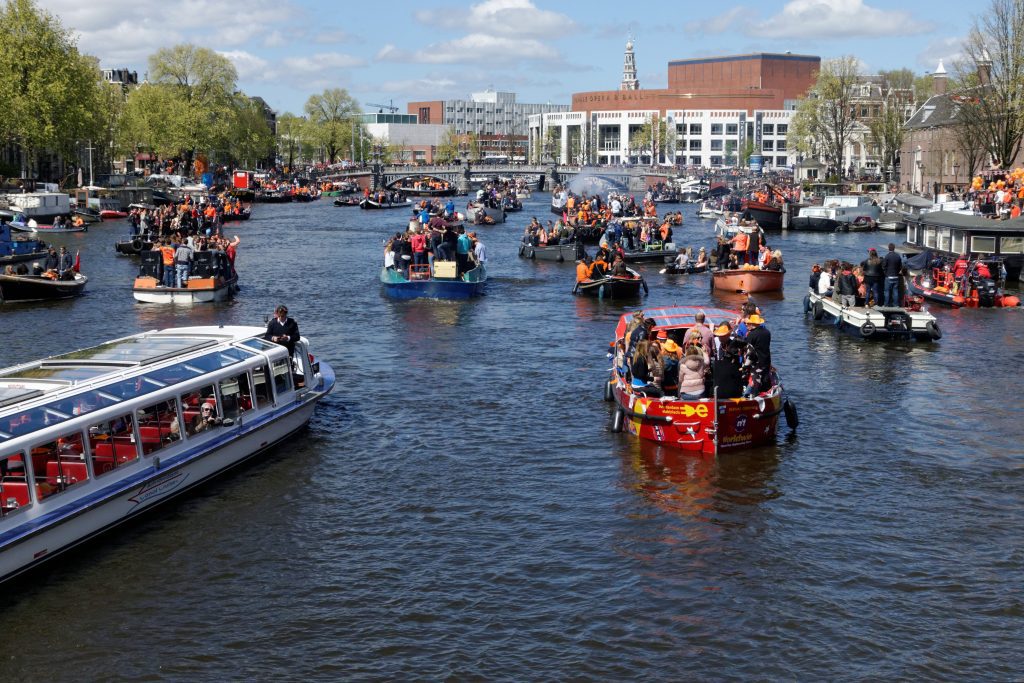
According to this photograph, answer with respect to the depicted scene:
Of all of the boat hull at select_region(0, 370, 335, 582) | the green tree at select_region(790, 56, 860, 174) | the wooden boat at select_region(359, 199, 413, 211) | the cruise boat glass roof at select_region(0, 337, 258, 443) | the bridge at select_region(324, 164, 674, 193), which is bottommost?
the boat hull at select_region(0, 370, 335, 582)

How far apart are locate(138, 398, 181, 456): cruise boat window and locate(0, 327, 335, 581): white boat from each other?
0.8 inches

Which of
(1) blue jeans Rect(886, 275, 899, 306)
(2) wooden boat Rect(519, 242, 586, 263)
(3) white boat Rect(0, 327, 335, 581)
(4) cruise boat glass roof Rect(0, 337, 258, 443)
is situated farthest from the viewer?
(2) wooden boat Rect(519, 242, 586, 263)

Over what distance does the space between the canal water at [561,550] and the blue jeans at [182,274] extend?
14884 millimetres

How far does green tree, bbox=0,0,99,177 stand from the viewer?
9006cm

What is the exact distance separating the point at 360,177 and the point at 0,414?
536ft

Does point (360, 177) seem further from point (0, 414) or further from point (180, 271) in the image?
point (0, 414)

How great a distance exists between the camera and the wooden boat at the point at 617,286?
144 ft

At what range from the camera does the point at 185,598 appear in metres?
16.2

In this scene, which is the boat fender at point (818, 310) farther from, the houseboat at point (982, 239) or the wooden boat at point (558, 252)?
the wooden boat at point (558, 252)

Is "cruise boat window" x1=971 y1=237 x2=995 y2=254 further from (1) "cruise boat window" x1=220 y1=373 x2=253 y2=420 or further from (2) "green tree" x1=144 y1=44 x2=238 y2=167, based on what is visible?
(2) "green tree" x1=144 y1=44 x2=238 y2=167

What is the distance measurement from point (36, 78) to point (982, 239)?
73847 mm

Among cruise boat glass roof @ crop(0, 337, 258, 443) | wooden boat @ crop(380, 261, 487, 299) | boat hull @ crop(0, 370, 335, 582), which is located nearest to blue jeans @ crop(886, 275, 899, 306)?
wooden boat @ crop(380, 261, 487, 299)

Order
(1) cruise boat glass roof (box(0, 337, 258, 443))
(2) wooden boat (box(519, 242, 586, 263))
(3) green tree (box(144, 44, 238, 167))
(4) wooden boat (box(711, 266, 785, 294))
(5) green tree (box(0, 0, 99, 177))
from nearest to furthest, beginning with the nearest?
(1) cruise boat glass roof (box(0, 337, 258, 443)) < (4) wooden boat (box(711, 266, 785, 294)) < (2) wooden boat (box(519, 242, 586, 263)) < (5) green tree (box(0, 0, 99, 177)) < (3) green tree (box(144, 44, 238, 167))

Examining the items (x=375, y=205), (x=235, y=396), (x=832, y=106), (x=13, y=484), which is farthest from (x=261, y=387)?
(x=832, y=106)
